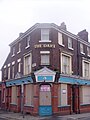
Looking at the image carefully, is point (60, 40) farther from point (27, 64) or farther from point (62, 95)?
point (62, 95)

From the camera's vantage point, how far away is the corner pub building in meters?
20.6

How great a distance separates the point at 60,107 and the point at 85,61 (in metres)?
7.58

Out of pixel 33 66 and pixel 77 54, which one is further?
pixel 77 54

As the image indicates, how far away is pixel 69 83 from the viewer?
2286 cm

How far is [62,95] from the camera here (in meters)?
22.0

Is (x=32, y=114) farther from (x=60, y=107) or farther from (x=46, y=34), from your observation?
(x=46, y=34)

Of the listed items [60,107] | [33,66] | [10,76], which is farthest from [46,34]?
[10,76]

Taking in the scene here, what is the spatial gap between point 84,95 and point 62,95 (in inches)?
181

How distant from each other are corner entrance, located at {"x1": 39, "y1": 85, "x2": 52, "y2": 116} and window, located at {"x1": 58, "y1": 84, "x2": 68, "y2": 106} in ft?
4.44

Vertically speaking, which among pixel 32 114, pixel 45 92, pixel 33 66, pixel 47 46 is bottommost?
pixel 32 114

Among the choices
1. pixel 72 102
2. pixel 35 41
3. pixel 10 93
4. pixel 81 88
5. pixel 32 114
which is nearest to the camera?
pixel 32 114

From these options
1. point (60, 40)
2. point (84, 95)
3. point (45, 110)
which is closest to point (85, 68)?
point (84, 95)

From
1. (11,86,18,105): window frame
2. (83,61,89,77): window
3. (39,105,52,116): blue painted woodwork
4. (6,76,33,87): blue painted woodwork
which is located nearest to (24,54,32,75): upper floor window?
(6,76,33,87): blue painted woodwork

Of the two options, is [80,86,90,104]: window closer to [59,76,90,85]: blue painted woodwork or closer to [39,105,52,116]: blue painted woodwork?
[59,76,90,85]: blue painted woodwork
